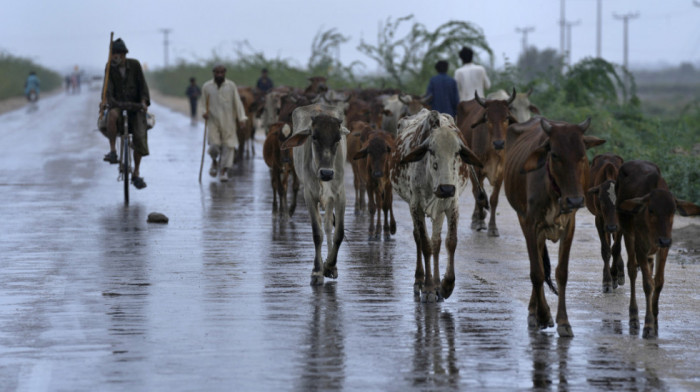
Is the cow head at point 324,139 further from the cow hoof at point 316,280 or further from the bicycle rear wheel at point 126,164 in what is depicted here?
the bicycle rear wheel at point 126,164

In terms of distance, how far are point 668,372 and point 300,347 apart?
2.53 metres

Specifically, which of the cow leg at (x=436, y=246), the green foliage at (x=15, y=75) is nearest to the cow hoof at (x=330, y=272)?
the cow leg at (x=436, y=246)

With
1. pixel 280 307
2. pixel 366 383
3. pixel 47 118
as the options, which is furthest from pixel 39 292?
pixel 47 118

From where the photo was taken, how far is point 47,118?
172 feet

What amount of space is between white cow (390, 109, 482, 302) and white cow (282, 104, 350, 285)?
2.17ft

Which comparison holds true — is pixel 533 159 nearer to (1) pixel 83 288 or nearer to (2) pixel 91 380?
(2) pixel 91 380

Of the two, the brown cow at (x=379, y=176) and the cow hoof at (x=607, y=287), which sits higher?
the brown cow at (x=379, y=176)

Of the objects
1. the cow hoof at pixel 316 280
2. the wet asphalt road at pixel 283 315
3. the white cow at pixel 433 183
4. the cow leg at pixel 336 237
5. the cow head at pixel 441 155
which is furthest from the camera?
the cow leg at pixel 336 237

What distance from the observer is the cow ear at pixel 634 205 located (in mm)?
9438

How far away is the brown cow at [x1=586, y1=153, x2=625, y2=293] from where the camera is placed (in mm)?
10117

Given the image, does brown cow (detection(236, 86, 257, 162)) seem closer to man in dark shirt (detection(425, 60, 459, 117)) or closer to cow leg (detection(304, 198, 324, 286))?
man in dark shirt (detection(425, 60, 459, 117))

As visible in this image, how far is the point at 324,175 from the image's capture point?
11.5 meters

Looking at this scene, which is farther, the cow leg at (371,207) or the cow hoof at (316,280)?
the cow leg at (371,207)

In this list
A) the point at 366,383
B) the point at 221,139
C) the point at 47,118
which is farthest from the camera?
the point at 47,118
